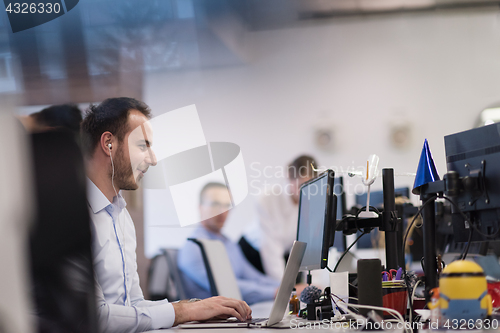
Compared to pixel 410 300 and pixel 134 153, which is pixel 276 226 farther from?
pixel 410 300

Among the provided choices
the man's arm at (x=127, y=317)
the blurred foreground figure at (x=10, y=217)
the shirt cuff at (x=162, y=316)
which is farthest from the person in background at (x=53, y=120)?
→ the blurred foreground figure at (x=10, y=217)

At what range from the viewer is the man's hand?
49.9 inches

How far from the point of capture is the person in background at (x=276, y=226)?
3725 mm

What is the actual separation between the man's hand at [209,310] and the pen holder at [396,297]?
18.5 inches

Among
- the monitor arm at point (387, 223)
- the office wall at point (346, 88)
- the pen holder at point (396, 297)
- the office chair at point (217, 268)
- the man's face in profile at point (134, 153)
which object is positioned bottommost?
the office chair at point (217, 268)

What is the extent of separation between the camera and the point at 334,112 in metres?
4.17

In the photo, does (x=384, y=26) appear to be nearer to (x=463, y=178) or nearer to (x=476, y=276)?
(x=463, y=178)

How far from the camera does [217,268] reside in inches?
84.9

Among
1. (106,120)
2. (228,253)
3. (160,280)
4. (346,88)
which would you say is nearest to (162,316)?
(106,120)

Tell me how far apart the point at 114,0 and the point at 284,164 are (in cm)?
A: 223

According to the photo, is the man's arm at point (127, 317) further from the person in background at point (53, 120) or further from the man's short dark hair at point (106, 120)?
the man's short dark hair at point (106, 120)

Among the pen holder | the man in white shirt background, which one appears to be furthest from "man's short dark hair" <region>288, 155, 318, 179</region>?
the pen holder

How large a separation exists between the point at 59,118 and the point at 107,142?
1.26ft

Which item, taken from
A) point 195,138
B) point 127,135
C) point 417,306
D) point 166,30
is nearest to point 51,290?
point 127,135
